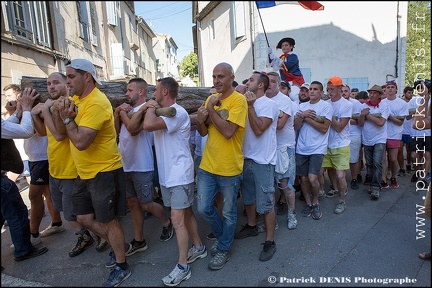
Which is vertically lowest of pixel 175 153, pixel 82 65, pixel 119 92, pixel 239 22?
pixel 175 153

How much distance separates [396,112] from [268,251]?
399cm

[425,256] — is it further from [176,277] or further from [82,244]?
[82,244]

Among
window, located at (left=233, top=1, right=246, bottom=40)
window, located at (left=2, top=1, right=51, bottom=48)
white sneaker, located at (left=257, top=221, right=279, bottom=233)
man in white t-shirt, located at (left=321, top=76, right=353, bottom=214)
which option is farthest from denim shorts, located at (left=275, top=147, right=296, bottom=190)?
window, located at (left=233, top=1, right=246, bottom=40)

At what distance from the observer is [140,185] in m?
3.27

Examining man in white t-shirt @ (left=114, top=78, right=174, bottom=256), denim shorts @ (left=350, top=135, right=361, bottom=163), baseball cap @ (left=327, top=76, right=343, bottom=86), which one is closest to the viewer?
man in white t-shirt @ (left=114, top=78, right=174, bottom=256)

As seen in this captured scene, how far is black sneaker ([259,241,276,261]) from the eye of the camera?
3064 mm

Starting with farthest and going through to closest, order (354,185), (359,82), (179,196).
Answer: (359,82) → (354,185) → (179,196)

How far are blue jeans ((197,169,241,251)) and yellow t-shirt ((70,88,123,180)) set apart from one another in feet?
2.90

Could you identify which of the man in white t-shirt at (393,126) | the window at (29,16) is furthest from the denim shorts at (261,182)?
the man in white t-shirt at (393,126)

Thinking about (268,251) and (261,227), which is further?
(261,227)

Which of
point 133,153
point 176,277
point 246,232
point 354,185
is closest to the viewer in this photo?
point 176,277

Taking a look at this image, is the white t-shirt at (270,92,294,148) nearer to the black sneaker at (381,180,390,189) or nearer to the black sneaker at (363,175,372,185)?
the black sneaker at (363,175,372,185)

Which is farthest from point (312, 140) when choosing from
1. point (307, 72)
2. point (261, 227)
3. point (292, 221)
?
point (307, 72)

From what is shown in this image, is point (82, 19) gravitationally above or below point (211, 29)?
below
